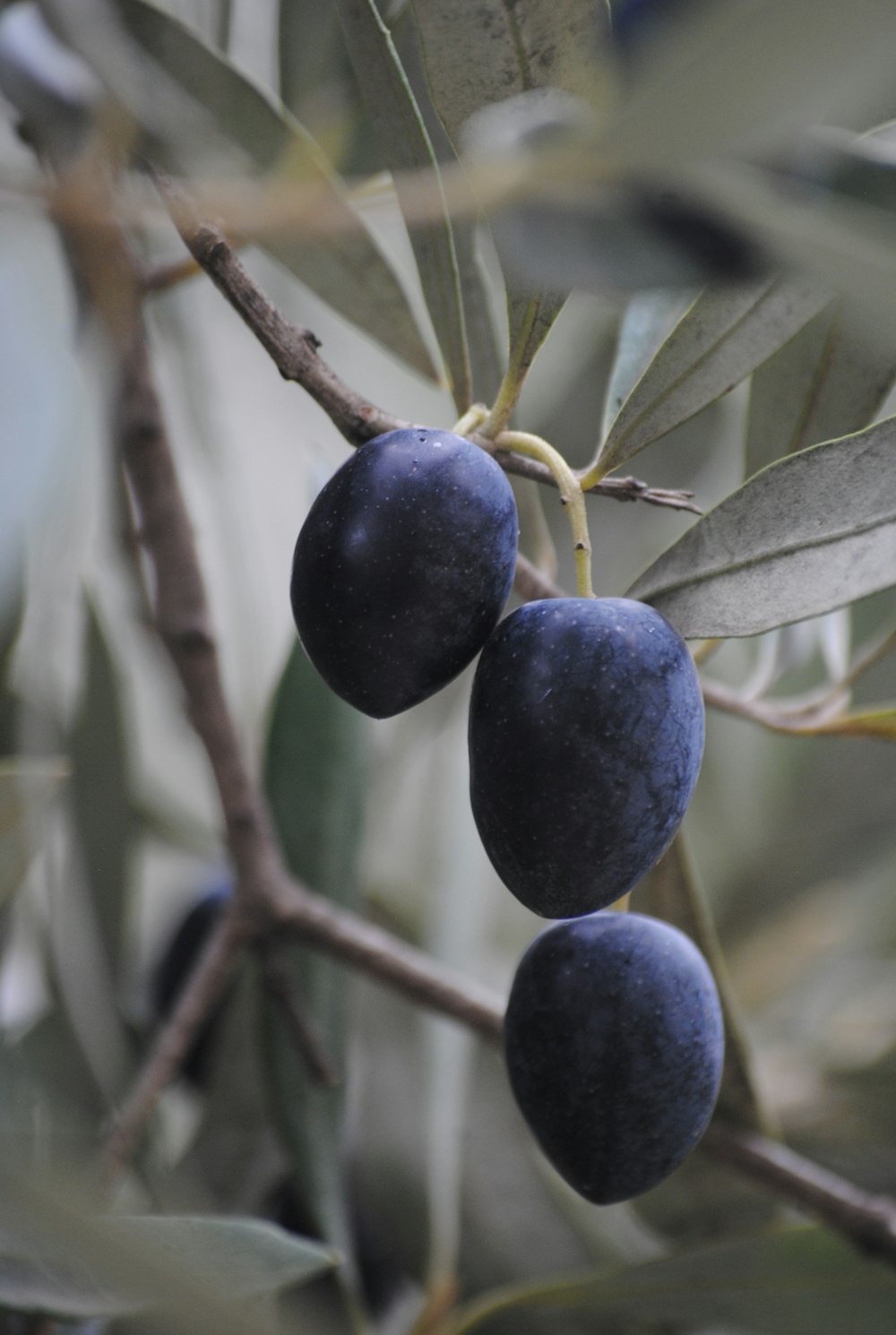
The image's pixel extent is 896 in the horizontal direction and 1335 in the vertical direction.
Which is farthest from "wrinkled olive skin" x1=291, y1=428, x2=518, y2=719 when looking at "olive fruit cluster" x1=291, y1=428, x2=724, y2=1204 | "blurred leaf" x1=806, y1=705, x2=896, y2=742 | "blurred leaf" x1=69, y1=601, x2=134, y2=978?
"blurred leaf" x1=69, y1=601, x2=134, y2=978

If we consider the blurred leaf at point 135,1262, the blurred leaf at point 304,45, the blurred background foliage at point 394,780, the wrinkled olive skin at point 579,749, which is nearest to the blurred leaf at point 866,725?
the blurred background foliage at point 394,780

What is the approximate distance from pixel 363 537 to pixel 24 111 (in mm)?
364

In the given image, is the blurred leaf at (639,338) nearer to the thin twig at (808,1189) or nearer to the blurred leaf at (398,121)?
the blurred leaf at (398,121)

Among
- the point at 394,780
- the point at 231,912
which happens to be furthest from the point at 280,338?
the point at 394,780

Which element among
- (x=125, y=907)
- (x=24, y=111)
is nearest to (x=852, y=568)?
(x=24, y=111)

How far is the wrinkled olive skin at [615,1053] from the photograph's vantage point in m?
0.41

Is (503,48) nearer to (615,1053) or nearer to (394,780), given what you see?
(615,1053)

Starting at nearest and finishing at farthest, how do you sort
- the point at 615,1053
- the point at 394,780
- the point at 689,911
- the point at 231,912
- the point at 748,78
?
1. the point at 748,78
2. the point at 615,1053
3. the point at 689,911
4. the point at 231,912
5. the point at 394,780

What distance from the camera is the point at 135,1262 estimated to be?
0.26 m

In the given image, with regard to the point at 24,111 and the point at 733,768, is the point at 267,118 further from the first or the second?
the point at 733,768

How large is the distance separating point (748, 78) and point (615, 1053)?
0.32 m

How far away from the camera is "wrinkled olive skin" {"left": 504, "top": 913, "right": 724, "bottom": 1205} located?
1.34ft

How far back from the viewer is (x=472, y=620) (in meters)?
0.35

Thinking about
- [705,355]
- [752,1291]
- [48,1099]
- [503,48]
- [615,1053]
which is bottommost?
[752,1291]
